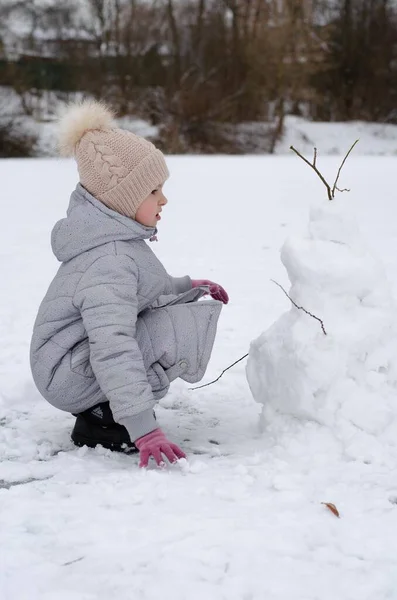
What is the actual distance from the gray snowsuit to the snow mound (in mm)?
282

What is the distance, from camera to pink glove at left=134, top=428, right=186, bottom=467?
1.97m

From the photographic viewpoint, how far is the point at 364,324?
214 centimetres

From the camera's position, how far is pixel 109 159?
2203 mm

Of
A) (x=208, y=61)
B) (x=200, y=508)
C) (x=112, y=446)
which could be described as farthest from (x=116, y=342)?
(x=208, y=61)

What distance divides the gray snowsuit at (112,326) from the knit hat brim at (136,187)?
0.04m

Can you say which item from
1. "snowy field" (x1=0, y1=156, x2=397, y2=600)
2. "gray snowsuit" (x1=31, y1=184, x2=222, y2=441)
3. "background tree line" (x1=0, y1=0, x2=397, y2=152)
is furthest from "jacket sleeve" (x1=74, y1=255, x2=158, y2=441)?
"background tree line" (x1=0, y1=0, x2=397, y2=152)

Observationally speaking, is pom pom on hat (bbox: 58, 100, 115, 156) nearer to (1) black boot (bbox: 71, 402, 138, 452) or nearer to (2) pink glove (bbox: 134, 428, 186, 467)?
(1) black boot (bbox: 71, 402, 138, 452)

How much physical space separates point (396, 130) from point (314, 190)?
15537 mm

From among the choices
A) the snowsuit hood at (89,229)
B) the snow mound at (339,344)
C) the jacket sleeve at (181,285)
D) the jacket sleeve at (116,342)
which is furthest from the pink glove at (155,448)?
the jacket sleeve at (181,285)

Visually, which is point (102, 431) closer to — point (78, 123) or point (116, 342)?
point (116, 342)

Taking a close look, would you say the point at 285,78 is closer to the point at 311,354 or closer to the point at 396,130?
the point at 396,130

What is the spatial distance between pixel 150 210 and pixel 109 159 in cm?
19

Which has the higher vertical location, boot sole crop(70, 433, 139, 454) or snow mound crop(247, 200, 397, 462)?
snow mound crop(247, 200, 397, 462)

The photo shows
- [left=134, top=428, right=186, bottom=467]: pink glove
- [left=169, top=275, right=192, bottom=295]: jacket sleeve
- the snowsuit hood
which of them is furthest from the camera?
[left=169, top=275, right=192, bottom=295]: jacket sleeve
